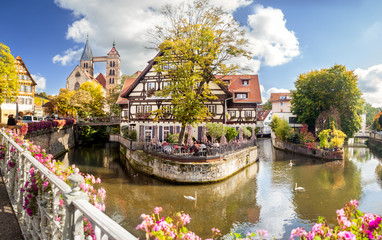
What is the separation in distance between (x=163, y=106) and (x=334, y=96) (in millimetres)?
27329

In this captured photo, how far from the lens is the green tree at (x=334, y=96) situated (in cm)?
3412

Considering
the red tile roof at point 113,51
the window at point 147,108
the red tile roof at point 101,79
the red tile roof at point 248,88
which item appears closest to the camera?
the window at point 147,108

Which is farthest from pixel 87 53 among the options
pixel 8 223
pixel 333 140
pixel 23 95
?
pixel 8 223

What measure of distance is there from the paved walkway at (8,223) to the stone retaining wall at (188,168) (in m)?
11.7

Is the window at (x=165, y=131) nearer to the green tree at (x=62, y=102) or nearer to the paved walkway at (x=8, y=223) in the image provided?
the paved walkway at (x=8, y=223)

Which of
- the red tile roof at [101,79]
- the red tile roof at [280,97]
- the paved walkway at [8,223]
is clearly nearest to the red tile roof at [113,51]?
the red tile roof at [101,79]

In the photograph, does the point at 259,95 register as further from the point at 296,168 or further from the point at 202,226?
the point at 202,226

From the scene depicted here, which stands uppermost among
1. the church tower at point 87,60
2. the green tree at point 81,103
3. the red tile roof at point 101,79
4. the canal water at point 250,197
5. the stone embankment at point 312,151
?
the church tower at point 87,60

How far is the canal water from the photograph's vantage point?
10.9 metres

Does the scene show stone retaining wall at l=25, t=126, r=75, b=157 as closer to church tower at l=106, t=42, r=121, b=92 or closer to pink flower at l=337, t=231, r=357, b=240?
pink flower at l=337, t=231, r=357, b=240

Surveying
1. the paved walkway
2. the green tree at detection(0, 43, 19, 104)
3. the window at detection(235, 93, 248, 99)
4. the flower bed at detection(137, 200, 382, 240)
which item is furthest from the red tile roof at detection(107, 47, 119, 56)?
the flower bed at detection(137, 200, 382, 240)

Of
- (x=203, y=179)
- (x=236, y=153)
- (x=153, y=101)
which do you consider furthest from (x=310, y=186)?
(x=153, y=101)

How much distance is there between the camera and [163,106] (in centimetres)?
2441

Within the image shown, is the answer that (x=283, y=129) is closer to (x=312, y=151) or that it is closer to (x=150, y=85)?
(x=312, y=151)
